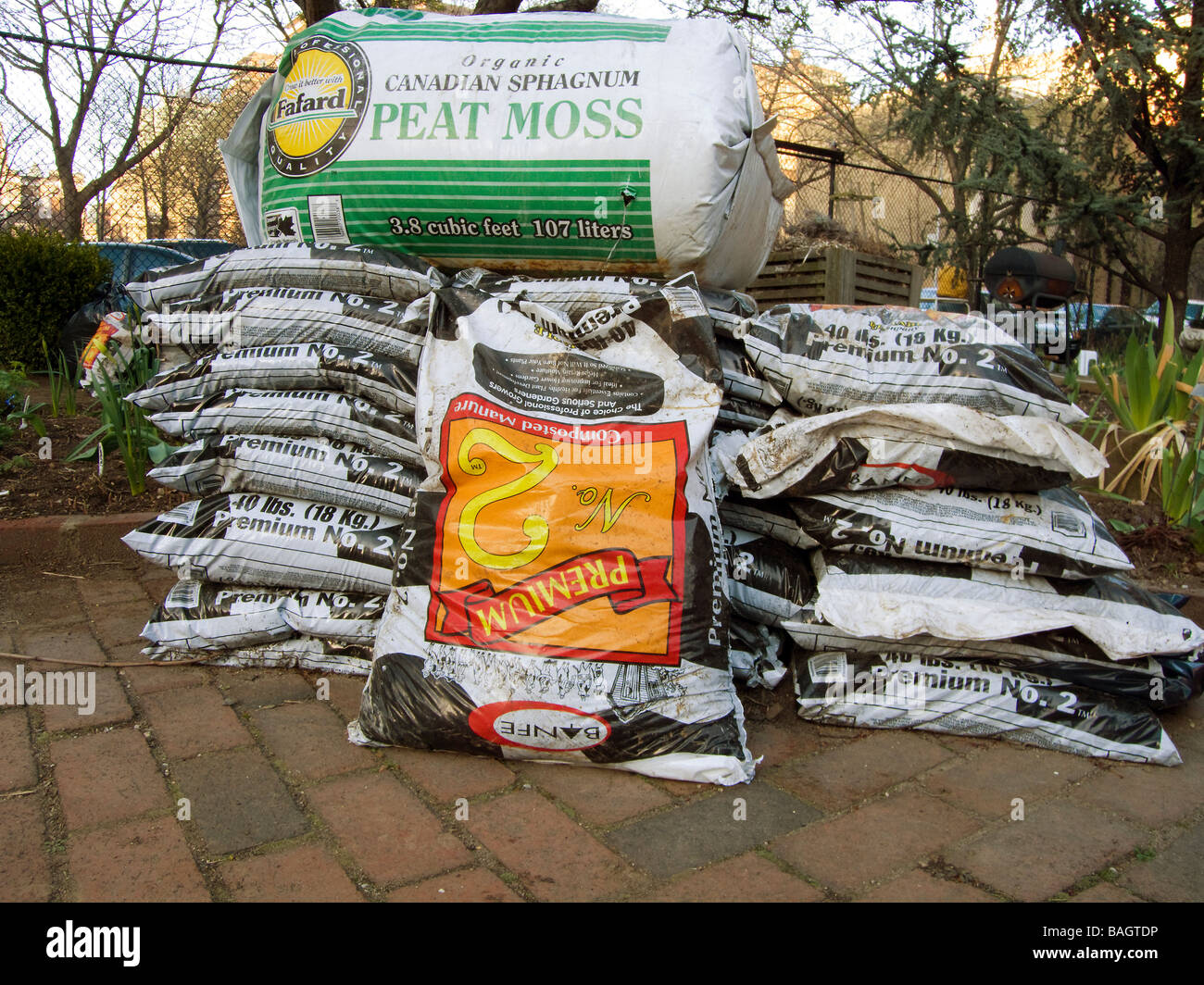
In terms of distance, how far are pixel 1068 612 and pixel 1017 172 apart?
7.80 metres

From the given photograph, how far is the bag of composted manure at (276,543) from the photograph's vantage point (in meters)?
2.14

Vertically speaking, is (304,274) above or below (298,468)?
above

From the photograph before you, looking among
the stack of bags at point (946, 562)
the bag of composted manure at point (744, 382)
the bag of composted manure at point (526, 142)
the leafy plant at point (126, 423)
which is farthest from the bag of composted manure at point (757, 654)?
the leafy plant at point (126, 423)

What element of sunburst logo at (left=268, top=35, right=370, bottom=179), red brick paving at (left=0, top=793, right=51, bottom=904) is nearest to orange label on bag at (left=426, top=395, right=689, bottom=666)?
A: red brick paving at (left=0, top=793, right=51, bottom=904)

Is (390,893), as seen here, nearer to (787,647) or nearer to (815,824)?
(815,824)

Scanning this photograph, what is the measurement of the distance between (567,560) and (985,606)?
919 millimetres

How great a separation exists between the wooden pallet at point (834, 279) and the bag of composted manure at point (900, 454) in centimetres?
263

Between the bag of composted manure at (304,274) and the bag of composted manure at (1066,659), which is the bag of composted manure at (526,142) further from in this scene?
the bag of composted manure at (1066,659)

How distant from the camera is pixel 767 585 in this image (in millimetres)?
2064

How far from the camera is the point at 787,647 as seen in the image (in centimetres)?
220

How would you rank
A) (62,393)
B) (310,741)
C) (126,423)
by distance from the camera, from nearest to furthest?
(310,741)
(126,423)
(62,393)

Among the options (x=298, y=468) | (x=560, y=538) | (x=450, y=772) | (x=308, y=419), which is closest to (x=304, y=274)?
(x=308, y=419)

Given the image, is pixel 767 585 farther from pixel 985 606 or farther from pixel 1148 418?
pixel 1148 418

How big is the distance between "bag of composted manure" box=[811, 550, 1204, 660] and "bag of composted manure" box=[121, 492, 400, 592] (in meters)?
1.07
